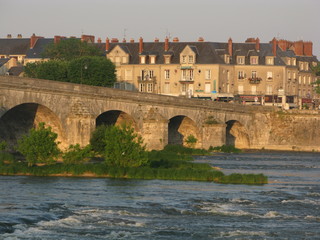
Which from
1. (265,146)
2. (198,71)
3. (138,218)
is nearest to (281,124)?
(265,146)

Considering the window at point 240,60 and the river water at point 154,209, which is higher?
the window at point 240,60

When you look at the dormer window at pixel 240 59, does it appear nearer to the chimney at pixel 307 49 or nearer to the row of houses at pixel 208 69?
the row of houses at pixel 208 69

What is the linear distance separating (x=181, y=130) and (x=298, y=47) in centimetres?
5513

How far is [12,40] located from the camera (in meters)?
157

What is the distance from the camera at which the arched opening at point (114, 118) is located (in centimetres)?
8856

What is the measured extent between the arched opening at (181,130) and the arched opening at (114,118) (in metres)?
11.7

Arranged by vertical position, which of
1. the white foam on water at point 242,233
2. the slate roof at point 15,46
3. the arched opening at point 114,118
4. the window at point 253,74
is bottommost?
the white foam on water at point 242,233

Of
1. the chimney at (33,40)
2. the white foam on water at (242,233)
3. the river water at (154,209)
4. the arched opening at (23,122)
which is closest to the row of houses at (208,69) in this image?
the chimney at (33,40)

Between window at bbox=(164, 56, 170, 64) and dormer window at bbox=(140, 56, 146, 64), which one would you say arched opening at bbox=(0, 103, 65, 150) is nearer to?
window at bbox=(164, 56, 170, 64)

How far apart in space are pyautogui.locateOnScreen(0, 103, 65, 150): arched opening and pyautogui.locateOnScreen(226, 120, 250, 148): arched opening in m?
36.6

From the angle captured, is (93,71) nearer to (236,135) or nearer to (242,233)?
(236,135)

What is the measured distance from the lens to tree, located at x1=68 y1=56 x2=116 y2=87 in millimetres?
120750

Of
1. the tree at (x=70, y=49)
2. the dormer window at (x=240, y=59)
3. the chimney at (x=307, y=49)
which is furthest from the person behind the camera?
the chimney at (x=307, y=49)

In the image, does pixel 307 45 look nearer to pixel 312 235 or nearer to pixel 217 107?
pixel 217 107
